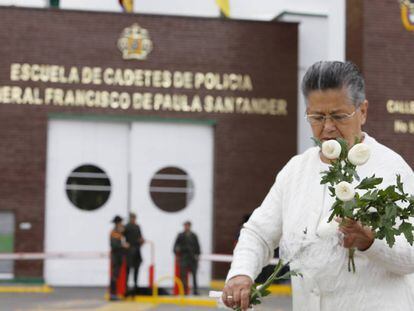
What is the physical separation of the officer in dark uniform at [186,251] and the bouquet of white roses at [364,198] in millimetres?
18154

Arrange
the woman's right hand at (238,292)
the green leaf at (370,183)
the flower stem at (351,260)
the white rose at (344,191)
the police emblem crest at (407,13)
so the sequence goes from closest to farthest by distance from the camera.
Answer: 1. the white rose at (344,191)
2. the green leaf at (370,183)
3. the flower stem at (351,260)
4. the woman's right hand at (238,292)
5. the police emblem crest at (407,13)

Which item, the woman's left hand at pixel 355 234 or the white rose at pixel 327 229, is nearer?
the woman's left hand at pixel 355 234

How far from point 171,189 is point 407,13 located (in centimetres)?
730

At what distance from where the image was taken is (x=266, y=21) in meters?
24.5

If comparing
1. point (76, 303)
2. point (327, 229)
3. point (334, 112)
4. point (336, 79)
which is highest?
point (336, 79)

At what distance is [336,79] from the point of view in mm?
3975

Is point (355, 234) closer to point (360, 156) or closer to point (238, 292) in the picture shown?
point (360, 156)

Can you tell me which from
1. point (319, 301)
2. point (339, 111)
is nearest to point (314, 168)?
point (339, 111)

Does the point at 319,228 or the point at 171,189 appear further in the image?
the point at 171,189

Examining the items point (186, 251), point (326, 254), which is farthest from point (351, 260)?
point (186, 251)

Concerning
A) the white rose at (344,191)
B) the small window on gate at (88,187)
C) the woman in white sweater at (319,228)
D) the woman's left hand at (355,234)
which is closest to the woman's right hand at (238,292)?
the woman in white sweater at (319,228)

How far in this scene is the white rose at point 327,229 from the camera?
3.81m

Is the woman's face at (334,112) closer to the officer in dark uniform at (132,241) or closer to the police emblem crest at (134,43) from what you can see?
the officer in dark uniform at (132,241)

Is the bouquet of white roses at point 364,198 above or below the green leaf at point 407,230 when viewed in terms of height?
above
